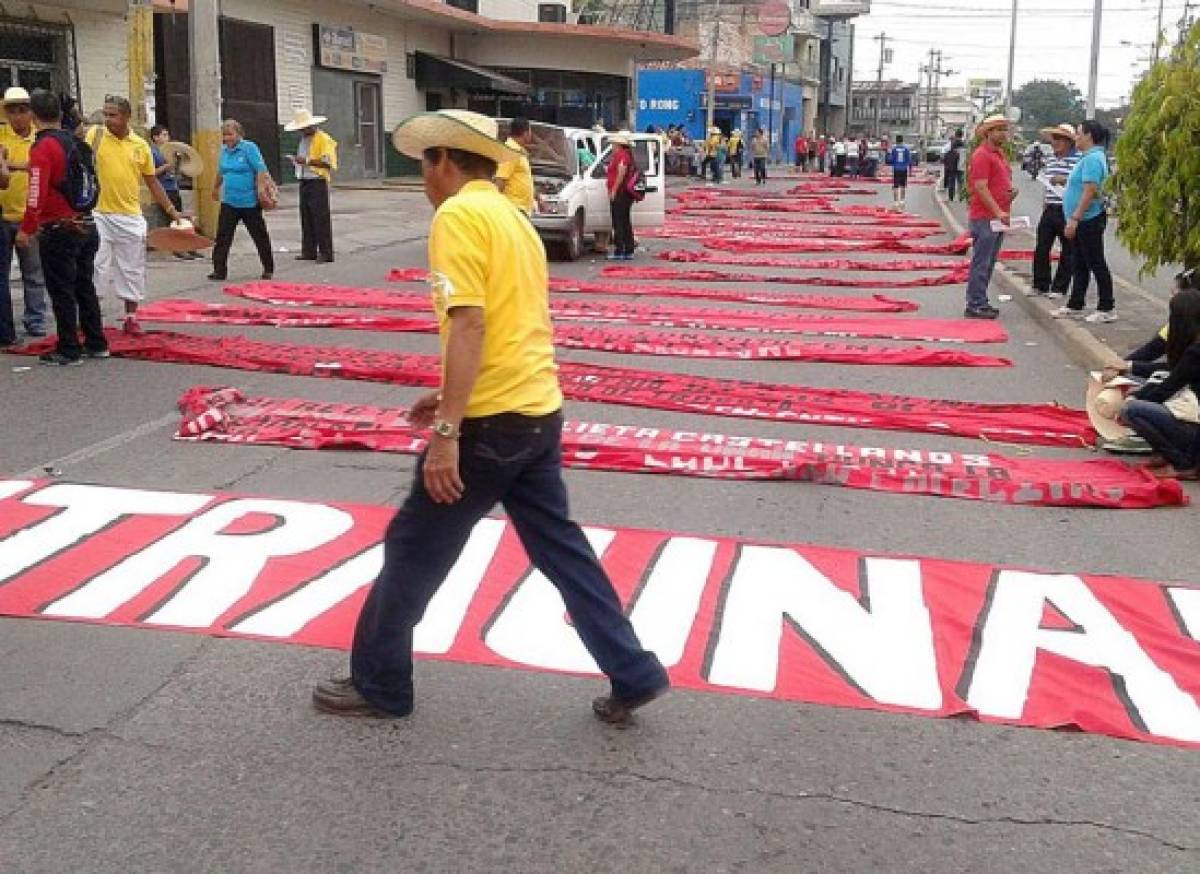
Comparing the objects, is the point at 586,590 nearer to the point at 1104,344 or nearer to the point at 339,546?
the point at 339,546

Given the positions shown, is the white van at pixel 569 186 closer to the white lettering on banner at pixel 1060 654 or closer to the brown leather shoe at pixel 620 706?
the white lettering on banner at pixel 1060 654

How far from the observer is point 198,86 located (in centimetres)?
1625

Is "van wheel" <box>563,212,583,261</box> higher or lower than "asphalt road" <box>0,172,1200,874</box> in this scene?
higher

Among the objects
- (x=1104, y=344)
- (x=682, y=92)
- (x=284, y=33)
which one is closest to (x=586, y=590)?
(x=1104, y=344)

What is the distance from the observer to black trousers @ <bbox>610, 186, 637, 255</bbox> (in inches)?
692

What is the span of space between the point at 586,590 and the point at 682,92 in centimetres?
5299

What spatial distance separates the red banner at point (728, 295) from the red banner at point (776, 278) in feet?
2.46

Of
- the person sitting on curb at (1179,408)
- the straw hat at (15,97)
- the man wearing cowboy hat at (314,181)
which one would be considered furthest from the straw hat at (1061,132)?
the straw hat at (15,97)

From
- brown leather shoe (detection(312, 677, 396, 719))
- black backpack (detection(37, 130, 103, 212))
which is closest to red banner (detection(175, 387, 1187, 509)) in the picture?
black backpack (detection(37, 130, 103, 212))

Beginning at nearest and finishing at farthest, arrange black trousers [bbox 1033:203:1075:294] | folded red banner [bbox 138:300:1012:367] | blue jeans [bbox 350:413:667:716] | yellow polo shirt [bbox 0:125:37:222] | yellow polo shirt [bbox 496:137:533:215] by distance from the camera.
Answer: blue jeans [bbox 350:413:667:716]
yellow polo shirt [bbox 0:125:37:222]
folded red banner [bbox 138:300:1012:367]
yellow polo shirt [bbox 496:137:533:215]
black trousers [bbox 1033:203:1075:294]

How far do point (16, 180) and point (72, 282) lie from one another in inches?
50.0

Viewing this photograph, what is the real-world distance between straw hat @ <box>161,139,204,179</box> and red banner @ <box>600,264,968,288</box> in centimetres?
523

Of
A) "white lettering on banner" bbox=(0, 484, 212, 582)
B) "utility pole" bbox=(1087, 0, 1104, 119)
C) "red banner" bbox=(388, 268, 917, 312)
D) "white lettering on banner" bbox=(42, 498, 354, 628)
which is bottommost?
"white lettering on banner" bbox=(42, 498, 354, 628)

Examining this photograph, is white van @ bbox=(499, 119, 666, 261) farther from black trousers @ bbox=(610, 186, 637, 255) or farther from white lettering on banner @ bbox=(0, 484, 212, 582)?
A: white lettering on banner @ bbox=(0, 484, 212, 582)
